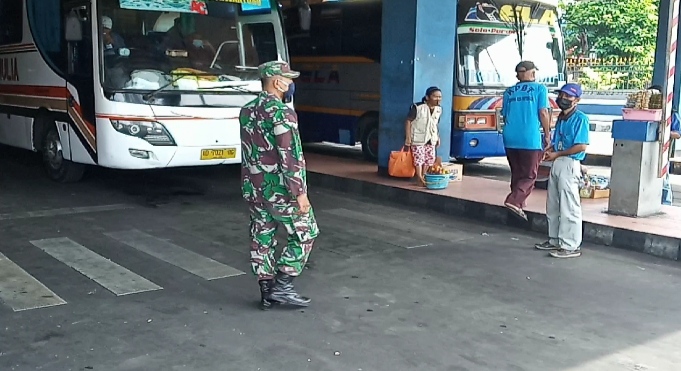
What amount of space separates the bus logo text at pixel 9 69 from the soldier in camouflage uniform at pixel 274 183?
7.64 m

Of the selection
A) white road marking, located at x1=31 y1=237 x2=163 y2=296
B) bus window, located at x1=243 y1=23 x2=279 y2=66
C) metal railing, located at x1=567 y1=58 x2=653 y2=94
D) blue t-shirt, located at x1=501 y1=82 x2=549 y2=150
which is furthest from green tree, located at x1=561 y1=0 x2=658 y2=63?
white road marking, located at x1=31 y1=237 x2=163 y2=296

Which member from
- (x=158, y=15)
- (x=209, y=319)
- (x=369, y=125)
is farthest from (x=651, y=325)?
(x=369, y=125)

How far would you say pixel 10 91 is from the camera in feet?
38.2

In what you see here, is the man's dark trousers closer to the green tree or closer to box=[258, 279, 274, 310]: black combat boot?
box=[258, 279, 274, 310]: black combat boot

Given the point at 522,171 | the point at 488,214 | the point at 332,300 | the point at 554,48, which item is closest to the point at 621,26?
the point at 554,48

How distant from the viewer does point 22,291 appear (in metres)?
5.56

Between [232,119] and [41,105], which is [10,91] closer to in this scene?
[41,105]

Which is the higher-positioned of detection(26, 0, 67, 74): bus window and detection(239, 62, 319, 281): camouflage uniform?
detection(26, 0, 67, 74): bus window

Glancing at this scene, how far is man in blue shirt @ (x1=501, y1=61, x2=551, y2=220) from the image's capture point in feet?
25.8

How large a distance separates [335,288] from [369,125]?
25.3 ft

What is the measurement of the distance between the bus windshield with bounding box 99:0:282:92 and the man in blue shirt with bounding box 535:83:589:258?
14.1 feet

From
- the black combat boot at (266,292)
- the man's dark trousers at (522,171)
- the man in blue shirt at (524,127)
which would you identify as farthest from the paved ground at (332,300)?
the man in blue shirt at (524,127)

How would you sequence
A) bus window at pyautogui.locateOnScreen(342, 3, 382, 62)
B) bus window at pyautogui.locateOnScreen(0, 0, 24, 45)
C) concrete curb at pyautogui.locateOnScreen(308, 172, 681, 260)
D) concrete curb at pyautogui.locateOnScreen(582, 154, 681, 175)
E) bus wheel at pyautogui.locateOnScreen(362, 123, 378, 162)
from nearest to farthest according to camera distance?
concrete curb at pyautogui.locateOnScreen(308, 172, 681, 260)
bus window at pyautogui.locateOnScreen(0, 0, 24, 45)
bus window at pyautogui.locateOnScreen(342, 3, 382, 62)
bus wheel at pyautogui.locateOnScreen(362, 123, 378, 162)
concrete curb at pyautogui.locateOnScreen(582, 154, 681, 175)

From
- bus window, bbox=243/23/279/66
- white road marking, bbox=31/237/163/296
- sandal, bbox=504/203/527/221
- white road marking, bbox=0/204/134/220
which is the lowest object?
white road marking, bbox=31/237/163/296
